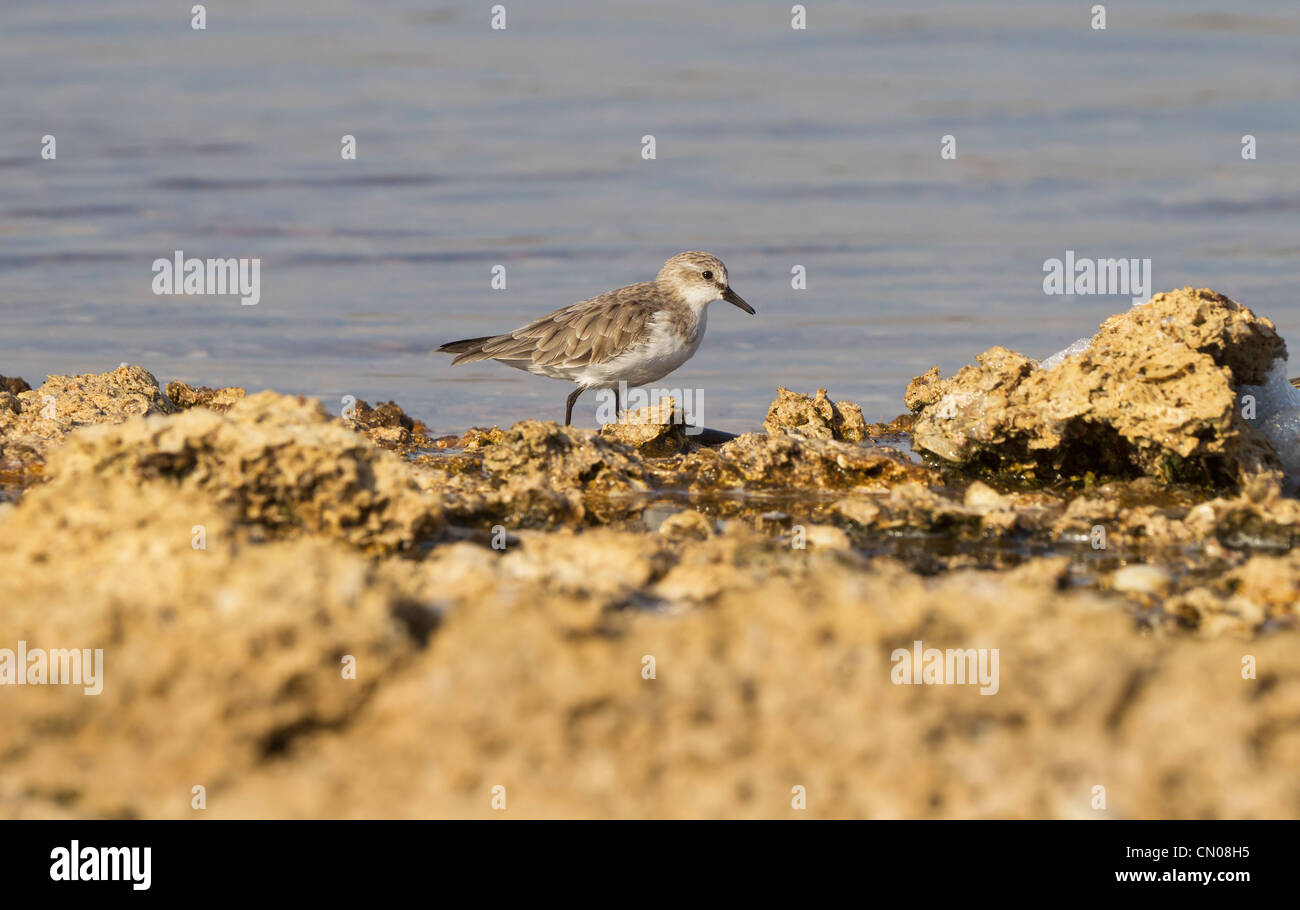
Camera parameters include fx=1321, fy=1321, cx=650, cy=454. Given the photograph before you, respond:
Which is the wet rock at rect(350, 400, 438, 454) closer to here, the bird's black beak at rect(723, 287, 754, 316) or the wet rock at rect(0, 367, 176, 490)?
the wet rock at rect(0, 367, 176, 490)

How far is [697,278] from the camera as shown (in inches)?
378

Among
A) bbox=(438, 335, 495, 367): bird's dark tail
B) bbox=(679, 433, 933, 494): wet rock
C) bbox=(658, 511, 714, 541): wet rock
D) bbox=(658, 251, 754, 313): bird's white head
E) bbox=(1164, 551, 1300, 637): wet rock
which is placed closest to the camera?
bbox=(1164, 551, 1300, 637): wet rock

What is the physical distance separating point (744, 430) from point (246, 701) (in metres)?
6.47

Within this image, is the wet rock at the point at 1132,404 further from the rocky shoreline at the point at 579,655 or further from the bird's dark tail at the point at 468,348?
the bird's dark tail at the point at 468,348

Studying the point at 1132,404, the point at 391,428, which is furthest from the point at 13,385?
the point at 1132,404

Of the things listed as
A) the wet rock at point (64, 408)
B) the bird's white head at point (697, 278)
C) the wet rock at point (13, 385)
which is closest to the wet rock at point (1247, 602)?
the wet rock at point (64, 408)

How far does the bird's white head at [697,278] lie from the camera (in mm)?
9508

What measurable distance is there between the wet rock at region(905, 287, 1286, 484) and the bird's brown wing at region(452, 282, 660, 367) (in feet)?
9.05

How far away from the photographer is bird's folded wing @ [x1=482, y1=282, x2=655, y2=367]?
883cm

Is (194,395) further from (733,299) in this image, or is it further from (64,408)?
(733,299)

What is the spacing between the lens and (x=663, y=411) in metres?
7.25

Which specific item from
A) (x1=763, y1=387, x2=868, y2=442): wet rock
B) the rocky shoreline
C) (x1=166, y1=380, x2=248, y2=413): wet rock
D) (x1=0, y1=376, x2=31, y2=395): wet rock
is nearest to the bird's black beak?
(x1=763, y1=387, x2=868, y2=442): wet rock

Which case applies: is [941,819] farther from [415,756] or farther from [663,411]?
[663,411]

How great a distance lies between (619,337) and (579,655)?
6.07 metres
